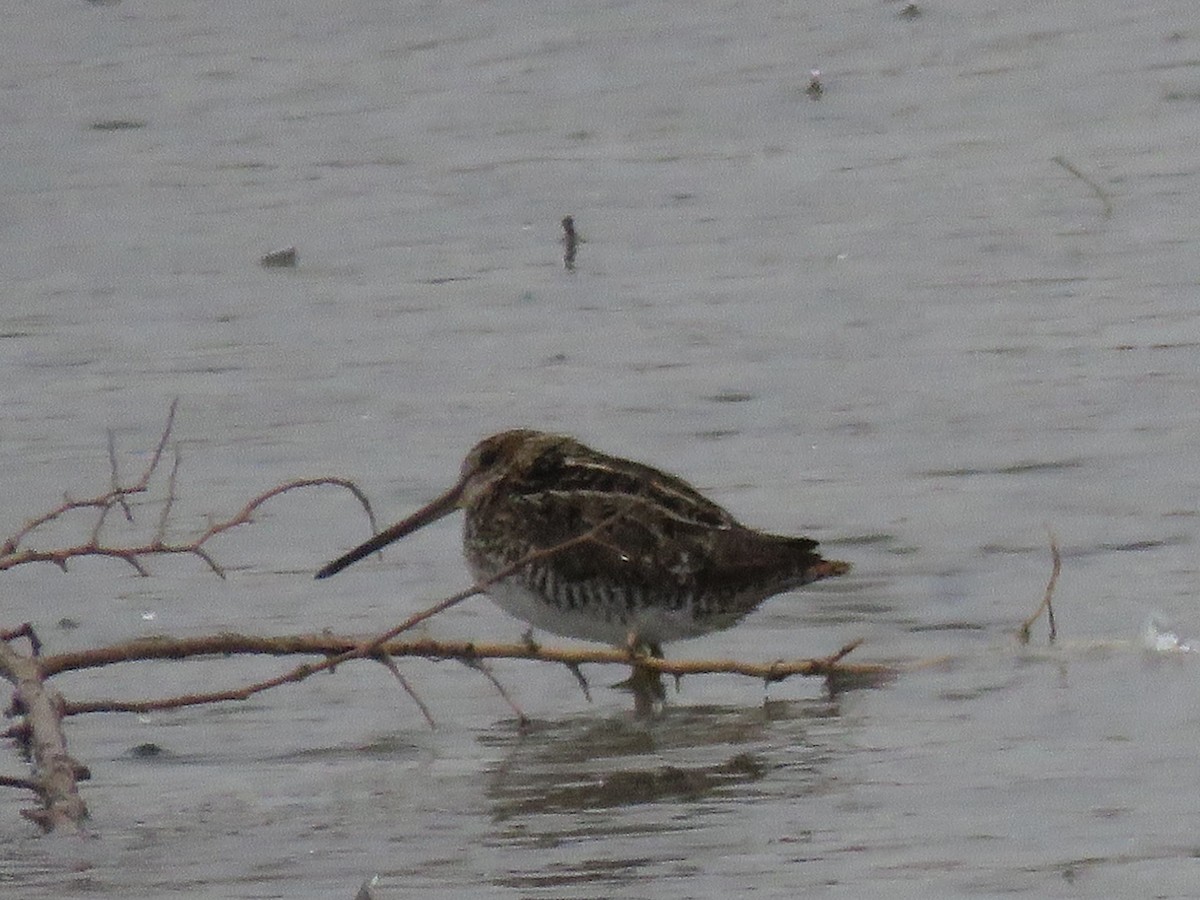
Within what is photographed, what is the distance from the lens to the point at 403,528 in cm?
692

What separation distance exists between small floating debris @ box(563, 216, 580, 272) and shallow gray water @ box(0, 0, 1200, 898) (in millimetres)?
40

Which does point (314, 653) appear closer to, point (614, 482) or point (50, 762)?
point (50, 762)

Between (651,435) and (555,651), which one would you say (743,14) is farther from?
(555,651)

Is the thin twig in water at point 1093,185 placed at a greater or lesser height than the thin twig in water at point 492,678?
lesser

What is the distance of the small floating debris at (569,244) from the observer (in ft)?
31.6

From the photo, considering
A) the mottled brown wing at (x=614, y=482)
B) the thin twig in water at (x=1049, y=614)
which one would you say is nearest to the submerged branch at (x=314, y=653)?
the thin twig in water at (x=1049, y=614)

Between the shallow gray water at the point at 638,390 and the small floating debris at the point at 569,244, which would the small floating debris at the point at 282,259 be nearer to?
the shallow gray water at the point at 638,390

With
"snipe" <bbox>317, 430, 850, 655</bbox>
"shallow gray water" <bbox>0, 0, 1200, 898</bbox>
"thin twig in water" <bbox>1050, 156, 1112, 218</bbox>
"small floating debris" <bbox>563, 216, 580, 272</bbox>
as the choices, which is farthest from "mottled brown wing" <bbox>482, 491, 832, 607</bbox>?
"thin twig in water" <bbox>1050, 156, 1112, 218</bbox>

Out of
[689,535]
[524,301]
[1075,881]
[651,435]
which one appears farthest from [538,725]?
[524,301]

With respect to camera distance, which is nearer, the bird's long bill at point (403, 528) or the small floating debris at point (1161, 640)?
the small floating debris at point (1161, 640)

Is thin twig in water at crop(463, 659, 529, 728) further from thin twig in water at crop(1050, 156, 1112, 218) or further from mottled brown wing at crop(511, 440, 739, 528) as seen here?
thin twig in water at crop(1050, 156, 1112, 218)

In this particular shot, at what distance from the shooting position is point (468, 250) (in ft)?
32.9

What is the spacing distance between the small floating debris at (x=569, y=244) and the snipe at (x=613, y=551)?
2743 mm

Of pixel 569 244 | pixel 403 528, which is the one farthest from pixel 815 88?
pixel 403 528
